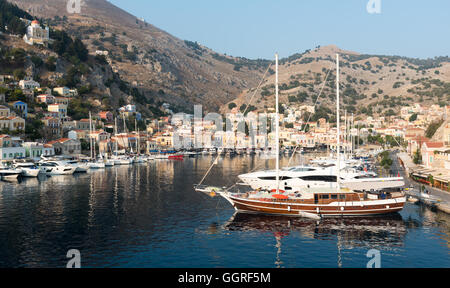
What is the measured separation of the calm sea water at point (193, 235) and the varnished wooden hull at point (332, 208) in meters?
0.77

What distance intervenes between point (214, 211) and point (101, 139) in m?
76.6

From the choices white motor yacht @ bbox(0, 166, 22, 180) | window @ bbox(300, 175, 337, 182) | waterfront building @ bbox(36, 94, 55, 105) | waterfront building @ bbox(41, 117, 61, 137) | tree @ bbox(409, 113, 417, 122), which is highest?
waterfront building @ bbox(36, 94, 55, 105)

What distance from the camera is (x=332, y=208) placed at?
3678 centimetres

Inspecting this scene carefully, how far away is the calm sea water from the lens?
26.8 meters

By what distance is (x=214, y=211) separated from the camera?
1624 inches

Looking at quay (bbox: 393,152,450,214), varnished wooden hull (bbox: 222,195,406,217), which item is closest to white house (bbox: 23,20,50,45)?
quay (bbox: 393,152,450,214)

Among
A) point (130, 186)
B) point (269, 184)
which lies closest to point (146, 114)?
point (130, 186)

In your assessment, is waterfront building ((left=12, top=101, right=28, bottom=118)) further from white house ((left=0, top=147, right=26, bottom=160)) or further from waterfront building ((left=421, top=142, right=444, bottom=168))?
waterfront building ((left=421, top=142, right=444, bottom=168))

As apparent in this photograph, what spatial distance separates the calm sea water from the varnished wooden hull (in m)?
0.77

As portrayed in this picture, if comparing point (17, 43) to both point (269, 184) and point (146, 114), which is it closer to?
point (146, 114)

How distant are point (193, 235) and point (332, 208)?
42.8 ft

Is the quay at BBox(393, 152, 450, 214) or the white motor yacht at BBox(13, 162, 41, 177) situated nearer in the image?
the quay at BBox(393, 152, 450, 214)

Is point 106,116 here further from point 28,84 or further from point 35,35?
point 35,35

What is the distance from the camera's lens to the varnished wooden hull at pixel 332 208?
36719 mm
